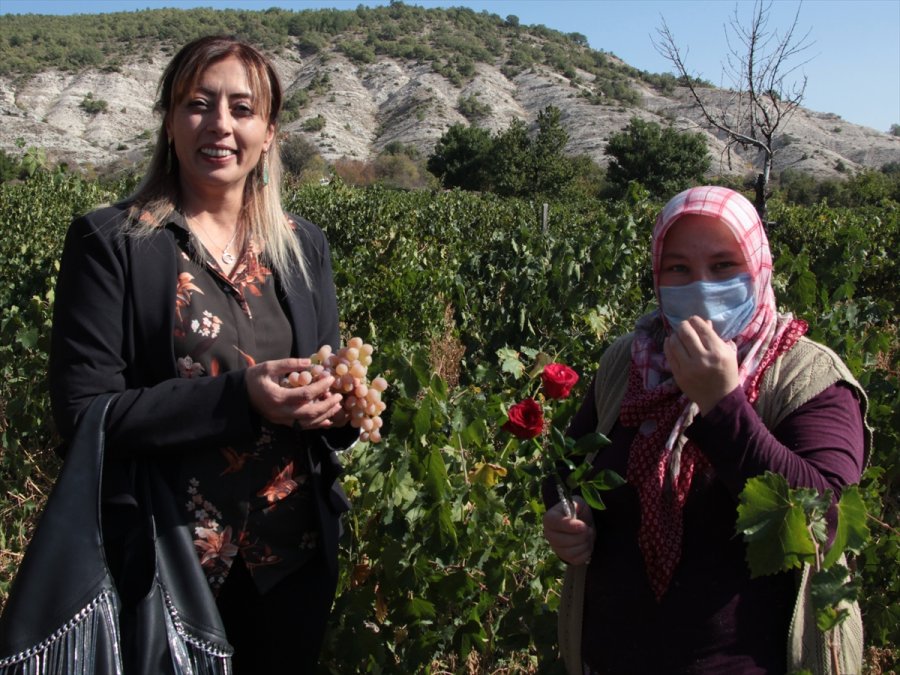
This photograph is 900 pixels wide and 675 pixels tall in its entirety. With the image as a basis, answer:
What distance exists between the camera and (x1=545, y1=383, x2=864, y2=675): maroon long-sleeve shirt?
1.14 meters

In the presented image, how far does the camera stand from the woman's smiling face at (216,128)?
1.51m

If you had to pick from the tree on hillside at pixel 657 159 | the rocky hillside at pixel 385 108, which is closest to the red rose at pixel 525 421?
the tree on hillside at pixel 657 159

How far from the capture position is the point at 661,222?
1.36 meters

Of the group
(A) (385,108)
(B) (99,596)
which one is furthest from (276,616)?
(A) (385,108)

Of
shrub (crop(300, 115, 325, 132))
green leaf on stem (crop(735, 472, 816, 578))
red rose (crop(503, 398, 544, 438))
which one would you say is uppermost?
shrub (crop(300, 115, 325, 132))

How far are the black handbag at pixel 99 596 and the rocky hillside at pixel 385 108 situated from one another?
53412mm

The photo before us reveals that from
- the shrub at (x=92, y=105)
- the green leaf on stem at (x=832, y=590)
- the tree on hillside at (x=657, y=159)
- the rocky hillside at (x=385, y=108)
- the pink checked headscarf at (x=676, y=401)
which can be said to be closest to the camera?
the green leaf on stem at (x=832, y=590)

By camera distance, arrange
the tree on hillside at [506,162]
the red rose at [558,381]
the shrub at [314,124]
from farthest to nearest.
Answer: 1. the shrub at [314,124]
2. the tree on hillside at [506,162]
3. the red rose at [558,381]

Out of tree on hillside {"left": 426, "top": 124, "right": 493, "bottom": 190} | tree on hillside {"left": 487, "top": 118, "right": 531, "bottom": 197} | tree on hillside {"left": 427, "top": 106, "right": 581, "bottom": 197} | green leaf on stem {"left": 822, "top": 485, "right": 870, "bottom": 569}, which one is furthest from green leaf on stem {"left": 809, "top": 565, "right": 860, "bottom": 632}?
tree on hillside {"left": 426, "top": 124, "right": 493, "bottom": 190}

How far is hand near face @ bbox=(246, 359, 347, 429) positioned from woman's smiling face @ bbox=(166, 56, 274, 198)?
41 cm

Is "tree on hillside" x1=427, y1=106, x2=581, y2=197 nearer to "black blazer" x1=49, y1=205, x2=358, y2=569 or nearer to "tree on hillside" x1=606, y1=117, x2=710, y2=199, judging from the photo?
"tree on hillside" x1=606, y1=117, x2=710, y2=199

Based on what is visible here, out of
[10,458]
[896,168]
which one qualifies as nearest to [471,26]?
[896,168]

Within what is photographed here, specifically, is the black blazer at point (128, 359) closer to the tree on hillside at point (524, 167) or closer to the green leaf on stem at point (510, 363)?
the green leaf on stem at point (510, 363)

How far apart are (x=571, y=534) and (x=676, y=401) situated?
0.29 meters
